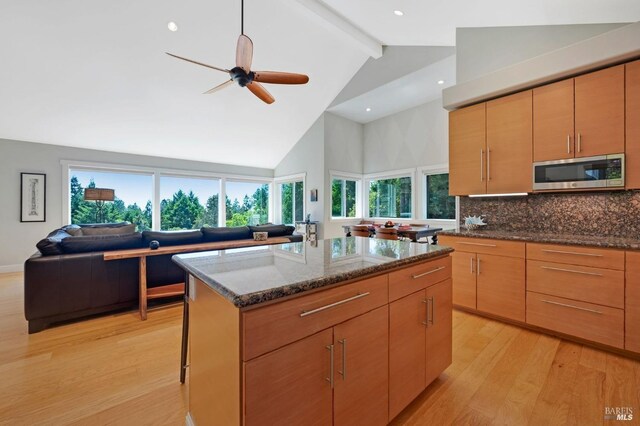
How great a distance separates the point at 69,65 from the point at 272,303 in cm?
550

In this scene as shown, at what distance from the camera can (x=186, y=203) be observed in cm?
699

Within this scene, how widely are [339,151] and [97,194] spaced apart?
5.23 meters

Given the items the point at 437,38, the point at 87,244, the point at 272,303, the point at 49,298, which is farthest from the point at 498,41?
the point at 49,298

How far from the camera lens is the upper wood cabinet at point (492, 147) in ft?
8.86

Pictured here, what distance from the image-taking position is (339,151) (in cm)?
670

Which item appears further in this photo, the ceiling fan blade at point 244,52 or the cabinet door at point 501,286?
the ceiling fan blade at point 244,52

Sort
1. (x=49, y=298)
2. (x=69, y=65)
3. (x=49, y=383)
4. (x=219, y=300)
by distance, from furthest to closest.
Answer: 1. (x=69, y=65)
2. (x=49, y=298)
3. (x=49, y=383)
4. (x=219, y=300)

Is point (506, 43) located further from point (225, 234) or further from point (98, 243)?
point (98, 243)

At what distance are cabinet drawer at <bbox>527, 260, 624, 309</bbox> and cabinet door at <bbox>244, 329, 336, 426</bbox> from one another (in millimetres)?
2319

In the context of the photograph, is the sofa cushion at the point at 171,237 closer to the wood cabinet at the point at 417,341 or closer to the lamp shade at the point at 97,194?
the wood cabinet at the point at 417,341

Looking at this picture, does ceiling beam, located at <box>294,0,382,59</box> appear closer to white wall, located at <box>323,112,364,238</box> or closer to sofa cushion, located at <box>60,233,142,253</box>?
white wall, located at <box>323,112,364,238</box>

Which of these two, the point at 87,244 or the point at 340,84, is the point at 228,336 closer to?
the point at 87,244

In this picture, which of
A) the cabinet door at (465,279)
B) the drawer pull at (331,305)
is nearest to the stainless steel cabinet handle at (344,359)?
the drawer pull at (331,305)

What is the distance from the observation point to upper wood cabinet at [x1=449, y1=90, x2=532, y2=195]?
2701mm
